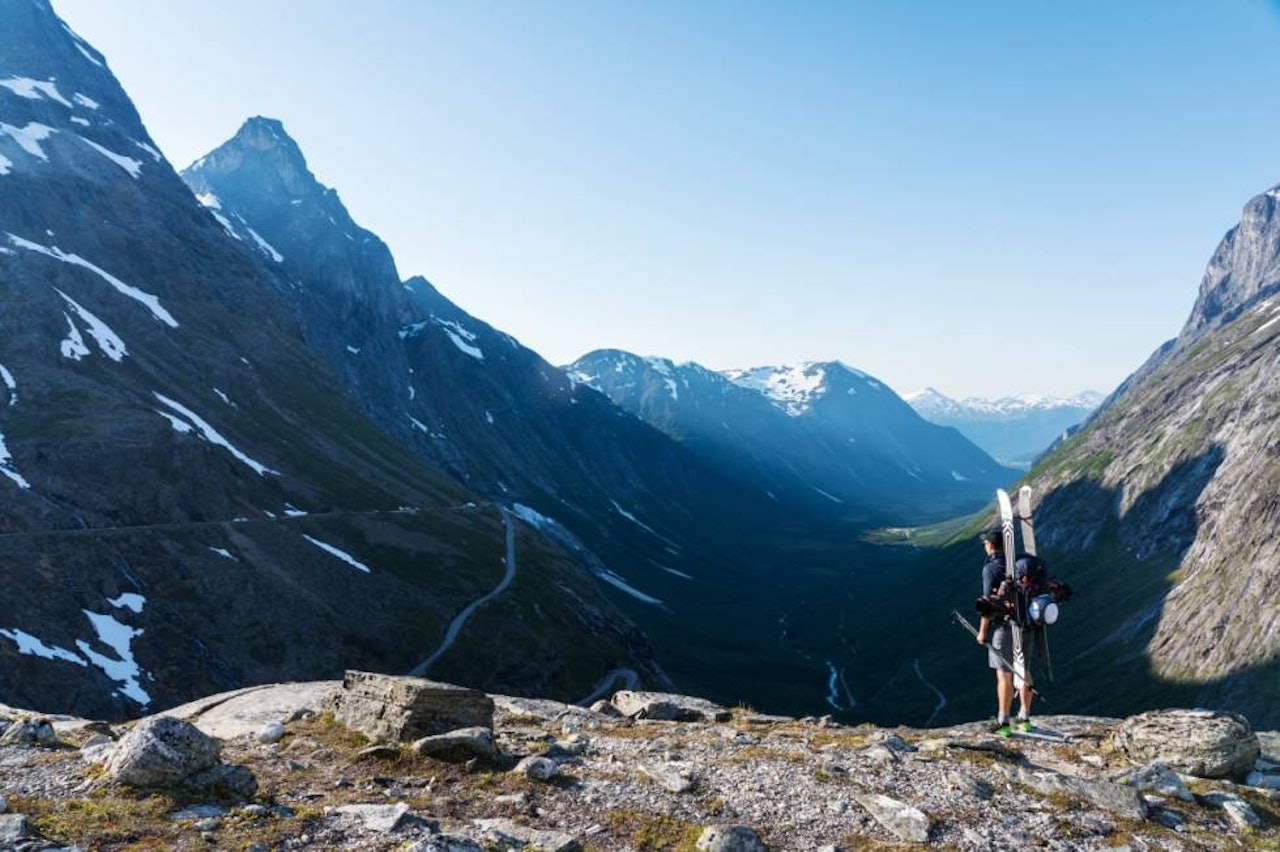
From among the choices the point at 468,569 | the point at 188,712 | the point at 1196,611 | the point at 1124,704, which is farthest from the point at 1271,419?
the point at 188,712

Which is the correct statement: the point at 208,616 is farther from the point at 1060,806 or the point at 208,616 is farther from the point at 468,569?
the point at 1060,806

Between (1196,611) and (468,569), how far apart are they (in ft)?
501

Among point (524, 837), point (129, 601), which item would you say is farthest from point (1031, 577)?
point (129, 601)

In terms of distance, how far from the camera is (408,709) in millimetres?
20672

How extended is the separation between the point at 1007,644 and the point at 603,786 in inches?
464

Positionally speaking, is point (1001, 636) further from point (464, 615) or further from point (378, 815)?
point (464, 615)

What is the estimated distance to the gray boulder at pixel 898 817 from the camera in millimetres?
15352

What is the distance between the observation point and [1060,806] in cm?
1661

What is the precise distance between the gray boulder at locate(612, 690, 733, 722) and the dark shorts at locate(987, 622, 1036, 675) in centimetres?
916

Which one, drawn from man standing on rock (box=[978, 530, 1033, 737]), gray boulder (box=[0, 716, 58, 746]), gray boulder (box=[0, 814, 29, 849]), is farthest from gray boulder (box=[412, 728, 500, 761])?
man standing on rock (box=[978, 530, 1033, 737])

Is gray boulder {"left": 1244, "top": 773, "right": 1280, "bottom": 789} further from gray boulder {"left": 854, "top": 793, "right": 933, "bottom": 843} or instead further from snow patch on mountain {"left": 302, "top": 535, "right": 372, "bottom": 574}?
snow patch on mountain {"left": 302, "top": 535, "right": 372, "bottom": 574}

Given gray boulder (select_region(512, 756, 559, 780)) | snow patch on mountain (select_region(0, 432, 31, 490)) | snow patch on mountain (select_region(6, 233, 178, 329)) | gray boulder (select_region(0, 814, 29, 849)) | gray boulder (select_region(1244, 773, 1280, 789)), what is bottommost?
snow patch on mountain (select_region(0, 432, 31, 490))

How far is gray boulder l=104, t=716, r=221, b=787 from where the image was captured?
52.9ft

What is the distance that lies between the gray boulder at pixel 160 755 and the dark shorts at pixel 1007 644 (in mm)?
19365
